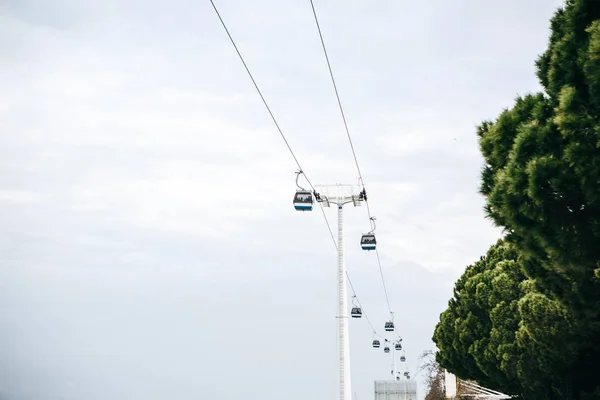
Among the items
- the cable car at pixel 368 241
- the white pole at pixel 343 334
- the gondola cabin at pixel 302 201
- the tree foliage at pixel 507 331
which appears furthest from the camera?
the cable car at pixel 368 241

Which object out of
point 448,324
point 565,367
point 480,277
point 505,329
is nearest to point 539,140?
point 565,367

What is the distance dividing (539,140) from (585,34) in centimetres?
178

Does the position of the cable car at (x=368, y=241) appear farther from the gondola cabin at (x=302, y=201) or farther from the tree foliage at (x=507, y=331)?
the gondola cabin at (x=302, y=201)

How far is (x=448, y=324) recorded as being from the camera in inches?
1406

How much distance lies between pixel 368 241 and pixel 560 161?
2175cm

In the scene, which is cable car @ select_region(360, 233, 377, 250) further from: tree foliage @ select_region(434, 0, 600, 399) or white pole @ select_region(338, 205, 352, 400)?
tree foliage @ select_region(434, 0, 600, 399)

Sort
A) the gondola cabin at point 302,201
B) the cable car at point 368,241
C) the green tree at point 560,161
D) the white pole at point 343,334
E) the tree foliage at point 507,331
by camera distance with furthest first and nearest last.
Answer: the cable car at point 368,241
the gondola cabin at point 302,201
the white pole at point 343,334
the tree foliage at point 507,331
the green tree at point 560,161

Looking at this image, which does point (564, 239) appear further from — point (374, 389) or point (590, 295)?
point (374, 389)

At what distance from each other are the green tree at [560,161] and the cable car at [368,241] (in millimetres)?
18920

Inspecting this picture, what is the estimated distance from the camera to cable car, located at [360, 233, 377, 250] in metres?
32.4

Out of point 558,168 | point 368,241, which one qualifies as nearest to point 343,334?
point 368,241

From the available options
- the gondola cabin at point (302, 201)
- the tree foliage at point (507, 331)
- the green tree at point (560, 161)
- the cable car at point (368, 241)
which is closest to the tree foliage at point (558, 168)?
the green tree at point (560, 161)

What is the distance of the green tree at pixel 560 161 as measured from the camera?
34.7 feet

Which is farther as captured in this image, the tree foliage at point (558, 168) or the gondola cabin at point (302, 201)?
the gondola cabin at point (302, 201)
